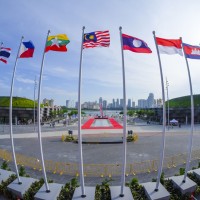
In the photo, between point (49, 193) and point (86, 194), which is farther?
point (49, 193)

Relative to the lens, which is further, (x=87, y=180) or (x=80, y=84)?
(x=87, y=180)

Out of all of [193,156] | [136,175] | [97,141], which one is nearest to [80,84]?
[136,175]

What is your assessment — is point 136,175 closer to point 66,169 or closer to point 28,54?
point 66,169

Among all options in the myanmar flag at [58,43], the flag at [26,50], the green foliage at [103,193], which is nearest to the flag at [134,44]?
the myanmar flag at [58,43]

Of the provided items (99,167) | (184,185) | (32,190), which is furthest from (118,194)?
(99,167)

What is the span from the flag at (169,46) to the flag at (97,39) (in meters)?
3.01

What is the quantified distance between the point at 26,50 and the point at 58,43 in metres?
2.62

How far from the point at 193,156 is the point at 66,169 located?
14018 millimetres

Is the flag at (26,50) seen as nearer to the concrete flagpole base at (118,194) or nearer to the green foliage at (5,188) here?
the green foliage at (5,188)

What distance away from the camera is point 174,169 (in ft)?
67.6

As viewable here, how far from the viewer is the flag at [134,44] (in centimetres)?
1256

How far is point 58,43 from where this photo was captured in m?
13.1

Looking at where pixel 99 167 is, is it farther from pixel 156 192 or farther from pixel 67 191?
pixel 156 192

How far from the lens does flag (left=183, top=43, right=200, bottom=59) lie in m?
13.8
